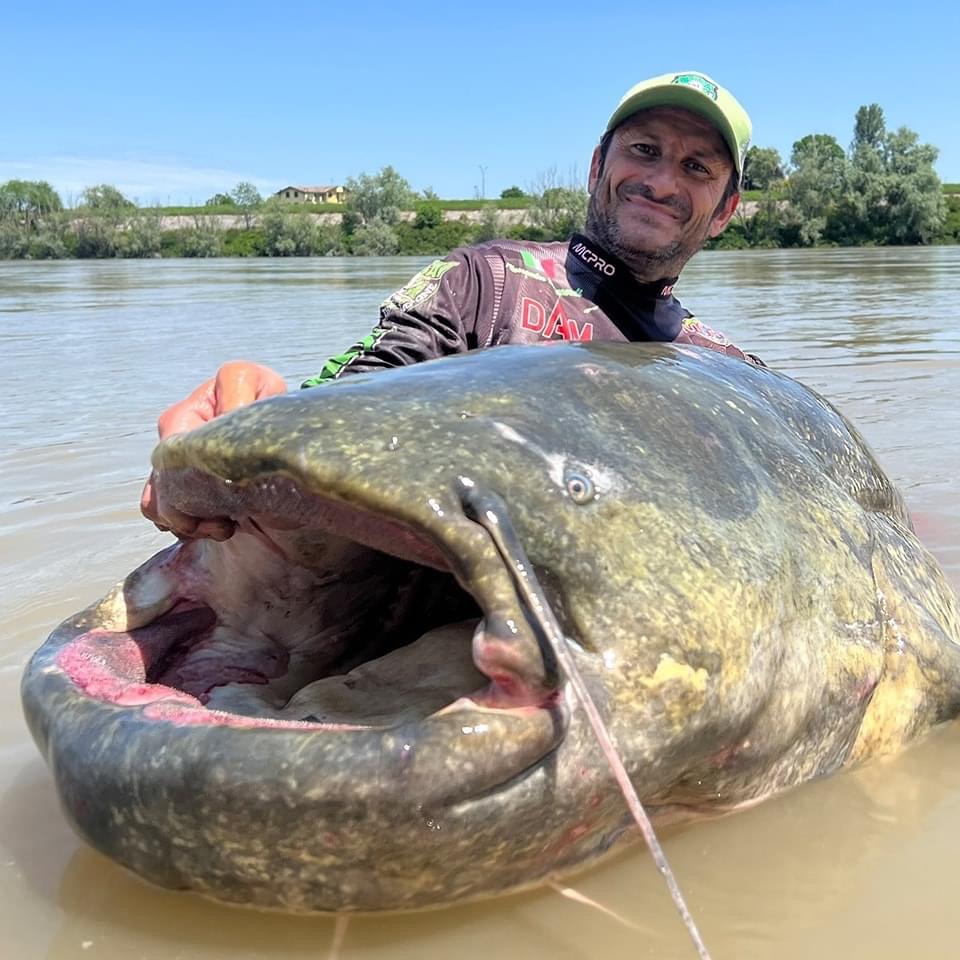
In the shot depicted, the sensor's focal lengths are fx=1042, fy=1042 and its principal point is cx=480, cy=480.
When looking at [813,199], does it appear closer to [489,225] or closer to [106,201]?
Answer: [489,225]

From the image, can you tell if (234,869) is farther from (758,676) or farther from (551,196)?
(551,196)

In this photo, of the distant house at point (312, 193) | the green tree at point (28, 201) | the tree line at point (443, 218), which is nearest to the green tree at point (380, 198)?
the tree line at point (443, 218)

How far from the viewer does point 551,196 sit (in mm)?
69812

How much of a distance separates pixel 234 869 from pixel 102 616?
0.68 m

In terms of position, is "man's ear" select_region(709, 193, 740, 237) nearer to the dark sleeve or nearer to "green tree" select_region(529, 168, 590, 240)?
the dark sleeve

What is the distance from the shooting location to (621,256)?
140 inches

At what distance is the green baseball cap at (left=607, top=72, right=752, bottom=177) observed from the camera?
340cm

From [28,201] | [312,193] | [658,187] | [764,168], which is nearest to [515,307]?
[658,187]

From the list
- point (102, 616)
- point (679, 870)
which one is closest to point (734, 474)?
point (679, 870)

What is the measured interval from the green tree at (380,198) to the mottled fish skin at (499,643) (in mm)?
72696

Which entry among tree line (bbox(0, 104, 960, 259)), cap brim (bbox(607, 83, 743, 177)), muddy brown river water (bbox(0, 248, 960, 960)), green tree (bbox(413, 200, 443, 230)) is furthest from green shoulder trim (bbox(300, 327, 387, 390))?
green tree (bbox(413, 200, 443, 230))

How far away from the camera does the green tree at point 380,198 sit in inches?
2859

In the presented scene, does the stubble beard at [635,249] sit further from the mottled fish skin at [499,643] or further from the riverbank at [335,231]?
the riverbank at [335,231]

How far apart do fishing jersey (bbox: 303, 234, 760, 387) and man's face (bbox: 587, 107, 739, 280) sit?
0.26 feet
